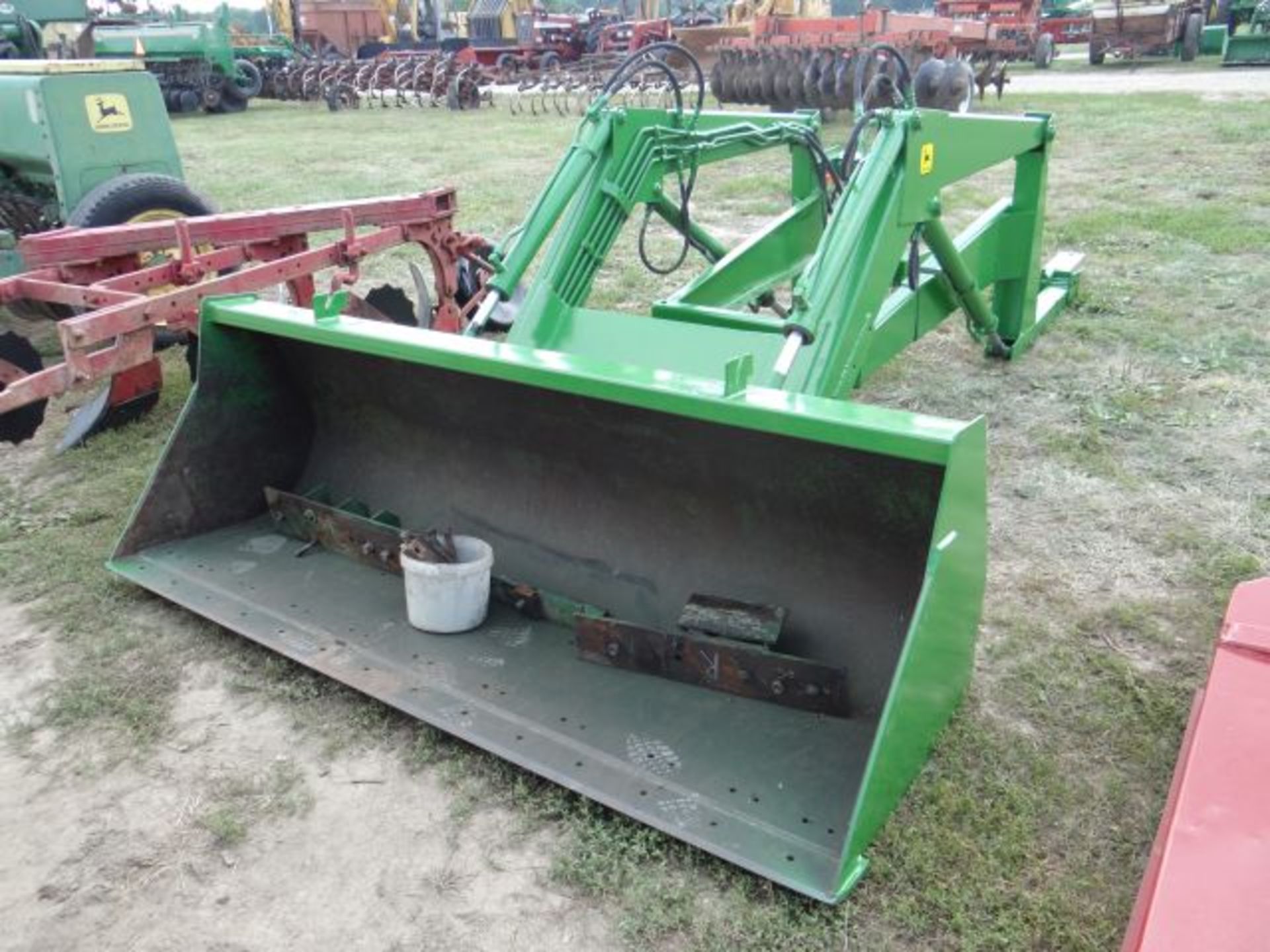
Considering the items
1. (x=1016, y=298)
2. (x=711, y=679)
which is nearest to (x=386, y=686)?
(x=711, y=679)

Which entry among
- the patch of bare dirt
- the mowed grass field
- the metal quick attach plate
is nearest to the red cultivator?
the mowed grass field

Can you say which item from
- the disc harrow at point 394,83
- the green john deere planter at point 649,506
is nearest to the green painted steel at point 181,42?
the disc harrow at point 394,83

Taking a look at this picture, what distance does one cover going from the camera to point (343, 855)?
221 cm

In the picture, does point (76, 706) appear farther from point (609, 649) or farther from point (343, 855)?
point (609, 649)

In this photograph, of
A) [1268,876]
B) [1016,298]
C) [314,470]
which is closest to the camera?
[1268,876]

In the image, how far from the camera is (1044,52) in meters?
20.7

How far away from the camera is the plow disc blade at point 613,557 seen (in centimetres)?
213

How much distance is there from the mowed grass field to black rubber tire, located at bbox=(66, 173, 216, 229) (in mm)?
737

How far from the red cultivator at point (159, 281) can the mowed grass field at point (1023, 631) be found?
293mm

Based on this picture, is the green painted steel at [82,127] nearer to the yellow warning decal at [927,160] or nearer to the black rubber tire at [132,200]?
the black rubber tire at [132,200]

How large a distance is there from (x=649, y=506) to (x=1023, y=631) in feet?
3.44

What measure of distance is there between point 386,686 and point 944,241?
93.1 inches

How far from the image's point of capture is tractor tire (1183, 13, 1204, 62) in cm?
2005

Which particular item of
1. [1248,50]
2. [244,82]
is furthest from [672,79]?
[244,82]
